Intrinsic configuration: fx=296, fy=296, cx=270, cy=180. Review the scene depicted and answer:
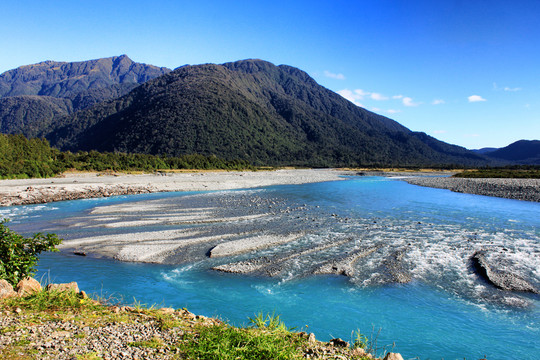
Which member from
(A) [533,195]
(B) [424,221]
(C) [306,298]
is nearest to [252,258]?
(C) [306,298]

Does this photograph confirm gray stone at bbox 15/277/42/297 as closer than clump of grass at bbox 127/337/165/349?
No

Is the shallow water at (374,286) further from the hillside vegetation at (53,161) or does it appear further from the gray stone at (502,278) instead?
→ the hillside vegetation at (53,161)

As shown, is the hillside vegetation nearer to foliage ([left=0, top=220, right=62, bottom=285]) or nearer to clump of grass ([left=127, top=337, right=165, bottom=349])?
foliage ([left=0, top=220, right=62, bottom=285])

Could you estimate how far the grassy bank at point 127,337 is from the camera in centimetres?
494

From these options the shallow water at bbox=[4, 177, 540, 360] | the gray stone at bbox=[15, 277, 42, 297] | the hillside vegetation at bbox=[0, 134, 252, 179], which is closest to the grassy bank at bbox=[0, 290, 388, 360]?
the gray stone at bbox=[15, 277, 42, 297]

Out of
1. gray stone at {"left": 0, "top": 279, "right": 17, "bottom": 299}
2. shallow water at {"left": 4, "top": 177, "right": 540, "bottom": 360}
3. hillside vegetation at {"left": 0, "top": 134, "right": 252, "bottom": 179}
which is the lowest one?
shallow water at {"left": 4, "top": 177, "right": 540, "bottom": 360}

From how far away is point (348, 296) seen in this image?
427 inches

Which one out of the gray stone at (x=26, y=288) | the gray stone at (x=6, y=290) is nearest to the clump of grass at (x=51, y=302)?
the gray stone at (x=26, y=288)

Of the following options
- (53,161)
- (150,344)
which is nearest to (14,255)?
(150,344)

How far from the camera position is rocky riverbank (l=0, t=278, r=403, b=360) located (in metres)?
4.95

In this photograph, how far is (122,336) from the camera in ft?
18.1

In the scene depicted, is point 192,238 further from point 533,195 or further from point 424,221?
point 533,195

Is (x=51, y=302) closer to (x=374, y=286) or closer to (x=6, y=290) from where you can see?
(x=6, y=290)

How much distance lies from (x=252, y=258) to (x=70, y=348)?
10.3 meters
